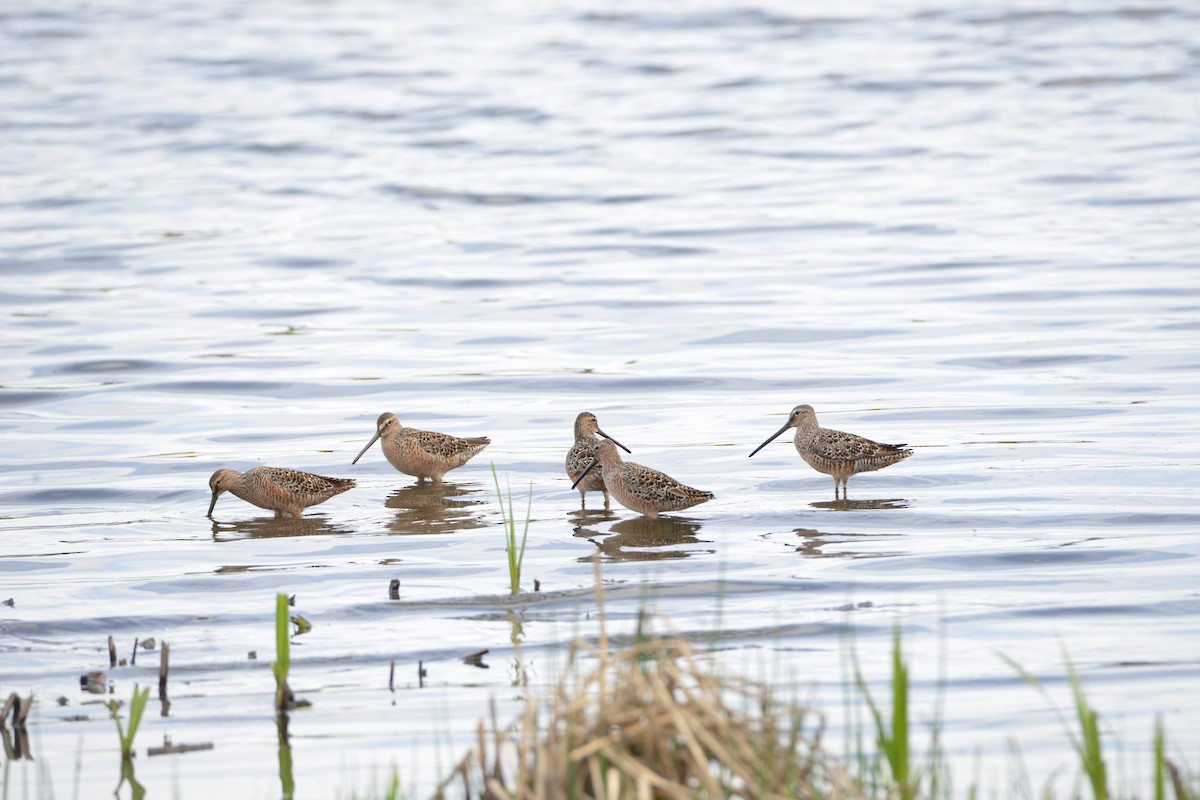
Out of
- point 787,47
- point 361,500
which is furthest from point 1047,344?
point 787,47

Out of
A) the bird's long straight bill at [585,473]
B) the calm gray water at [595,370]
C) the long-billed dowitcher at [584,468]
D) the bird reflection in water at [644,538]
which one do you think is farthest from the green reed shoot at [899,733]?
the long-billed dowitcher at [584,468]

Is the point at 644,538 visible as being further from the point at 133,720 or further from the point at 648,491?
the point at 133,720

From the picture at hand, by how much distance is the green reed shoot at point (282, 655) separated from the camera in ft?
17.7

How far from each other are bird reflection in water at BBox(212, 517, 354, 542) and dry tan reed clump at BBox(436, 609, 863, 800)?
203 inches

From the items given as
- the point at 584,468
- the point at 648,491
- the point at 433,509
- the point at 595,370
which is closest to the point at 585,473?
the point at 584,468

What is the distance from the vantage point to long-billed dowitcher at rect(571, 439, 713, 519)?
8.82m

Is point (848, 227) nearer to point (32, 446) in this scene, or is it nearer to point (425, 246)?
point (425, 246)

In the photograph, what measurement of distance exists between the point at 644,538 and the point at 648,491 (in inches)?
9.8

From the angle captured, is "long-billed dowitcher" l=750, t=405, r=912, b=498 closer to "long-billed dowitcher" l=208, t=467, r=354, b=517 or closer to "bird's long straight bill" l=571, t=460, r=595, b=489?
"bird's long straight bill" l=571, t=460, r=595, b=489

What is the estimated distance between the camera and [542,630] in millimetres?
6758

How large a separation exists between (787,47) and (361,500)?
26475 mm

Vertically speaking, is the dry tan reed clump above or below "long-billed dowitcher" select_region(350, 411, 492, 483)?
below

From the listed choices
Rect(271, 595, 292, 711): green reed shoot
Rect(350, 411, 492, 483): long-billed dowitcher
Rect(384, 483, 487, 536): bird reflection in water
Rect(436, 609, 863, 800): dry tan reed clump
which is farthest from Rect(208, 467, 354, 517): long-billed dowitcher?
Rect(436, 609, 863, 800): dry tan reed clump

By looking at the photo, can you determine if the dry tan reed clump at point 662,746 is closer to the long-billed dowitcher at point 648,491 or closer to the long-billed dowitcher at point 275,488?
the long-billed dowitcher at point 648,491
